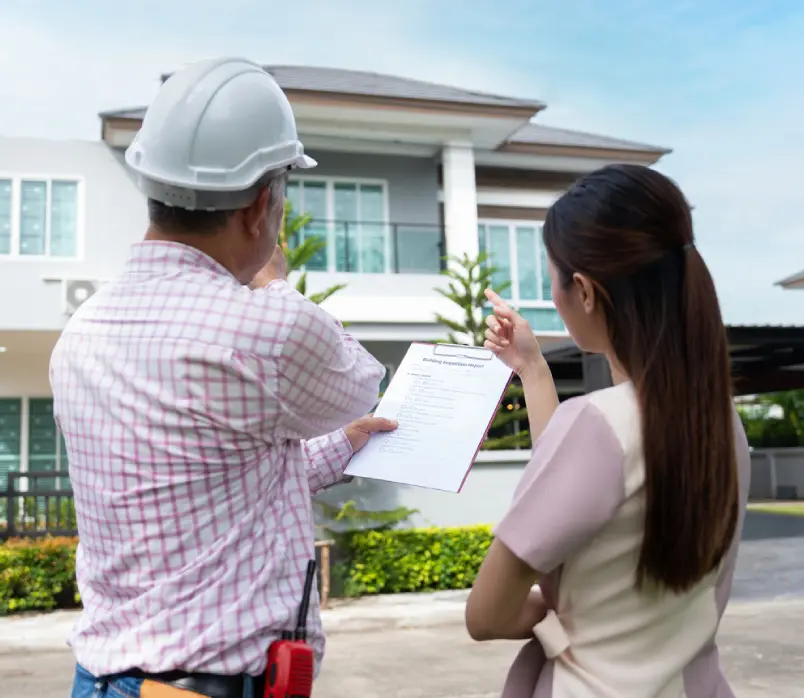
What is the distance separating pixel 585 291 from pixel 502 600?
477 millimetres

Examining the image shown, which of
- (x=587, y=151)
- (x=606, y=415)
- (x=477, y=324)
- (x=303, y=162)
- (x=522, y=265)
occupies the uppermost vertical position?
(x=587, y=151)

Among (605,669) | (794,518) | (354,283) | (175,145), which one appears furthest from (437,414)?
(794,518)

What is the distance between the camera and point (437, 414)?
1.61 m

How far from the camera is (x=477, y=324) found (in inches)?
478

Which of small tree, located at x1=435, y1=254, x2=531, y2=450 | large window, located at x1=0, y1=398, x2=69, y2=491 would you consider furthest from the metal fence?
small tree, located at x1=435, y1=254, x2=531, y2=450

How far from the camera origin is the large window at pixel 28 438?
45.0 ft

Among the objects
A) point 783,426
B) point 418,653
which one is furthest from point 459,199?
point 783,426

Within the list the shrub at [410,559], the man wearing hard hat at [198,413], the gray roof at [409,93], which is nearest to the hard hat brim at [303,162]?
the man wearing hard hat at [198,413]

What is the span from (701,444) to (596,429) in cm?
16

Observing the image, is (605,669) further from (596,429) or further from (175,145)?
(175,145)

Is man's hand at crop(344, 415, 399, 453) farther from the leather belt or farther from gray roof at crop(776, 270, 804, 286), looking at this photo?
gray roof at crop(776, 270, 804, 286)

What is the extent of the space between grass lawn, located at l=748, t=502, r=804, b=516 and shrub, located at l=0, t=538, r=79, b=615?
13032mm

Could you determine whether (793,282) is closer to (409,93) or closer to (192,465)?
(409,93)

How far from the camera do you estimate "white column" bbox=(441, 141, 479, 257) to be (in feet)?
45.2
